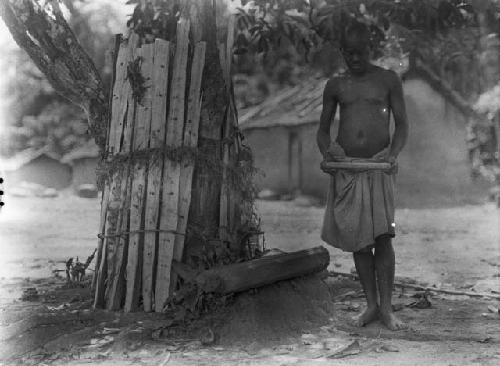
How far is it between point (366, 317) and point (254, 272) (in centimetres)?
80

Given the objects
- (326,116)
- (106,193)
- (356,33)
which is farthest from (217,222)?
(356,33)

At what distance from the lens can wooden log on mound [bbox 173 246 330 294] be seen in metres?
3.99

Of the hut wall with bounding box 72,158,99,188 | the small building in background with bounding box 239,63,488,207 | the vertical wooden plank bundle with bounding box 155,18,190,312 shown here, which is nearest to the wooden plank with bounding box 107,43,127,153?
the vertical wooden plank bundle with bounding box 155,18,190,312

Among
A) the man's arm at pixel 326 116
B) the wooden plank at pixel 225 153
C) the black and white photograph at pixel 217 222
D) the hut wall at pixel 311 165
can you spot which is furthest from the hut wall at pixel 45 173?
the man's arm at pixel 326 116

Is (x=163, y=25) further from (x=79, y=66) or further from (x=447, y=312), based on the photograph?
(x=447, y=312)

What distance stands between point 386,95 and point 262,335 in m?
1.71

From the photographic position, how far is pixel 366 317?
14.0ft

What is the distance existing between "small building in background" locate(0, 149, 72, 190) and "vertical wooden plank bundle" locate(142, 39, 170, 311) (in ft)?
89.9

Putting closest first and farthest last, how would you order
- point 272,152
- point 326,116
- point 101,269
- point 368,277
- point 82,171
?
point 368,277 → point 326,116 → point 101,269 → point 272,152 → point 82,171

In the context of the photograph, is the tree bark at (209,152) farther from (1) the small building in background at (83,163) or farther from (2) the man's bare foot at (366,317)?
(1) the small building in background at (83,163)

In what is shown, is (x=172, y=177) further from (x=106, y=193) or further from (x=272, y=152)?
(x=272, y=152)

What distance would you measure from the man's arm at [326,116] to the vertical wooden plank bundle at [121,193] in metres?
1.28

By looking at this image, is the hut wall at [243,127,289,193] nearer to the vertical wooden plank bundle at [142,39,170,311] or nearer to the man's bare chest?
the vertical wooden plank bundle at [142,39,170,311]

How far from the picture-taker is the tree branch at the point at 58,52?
4.75 meters
